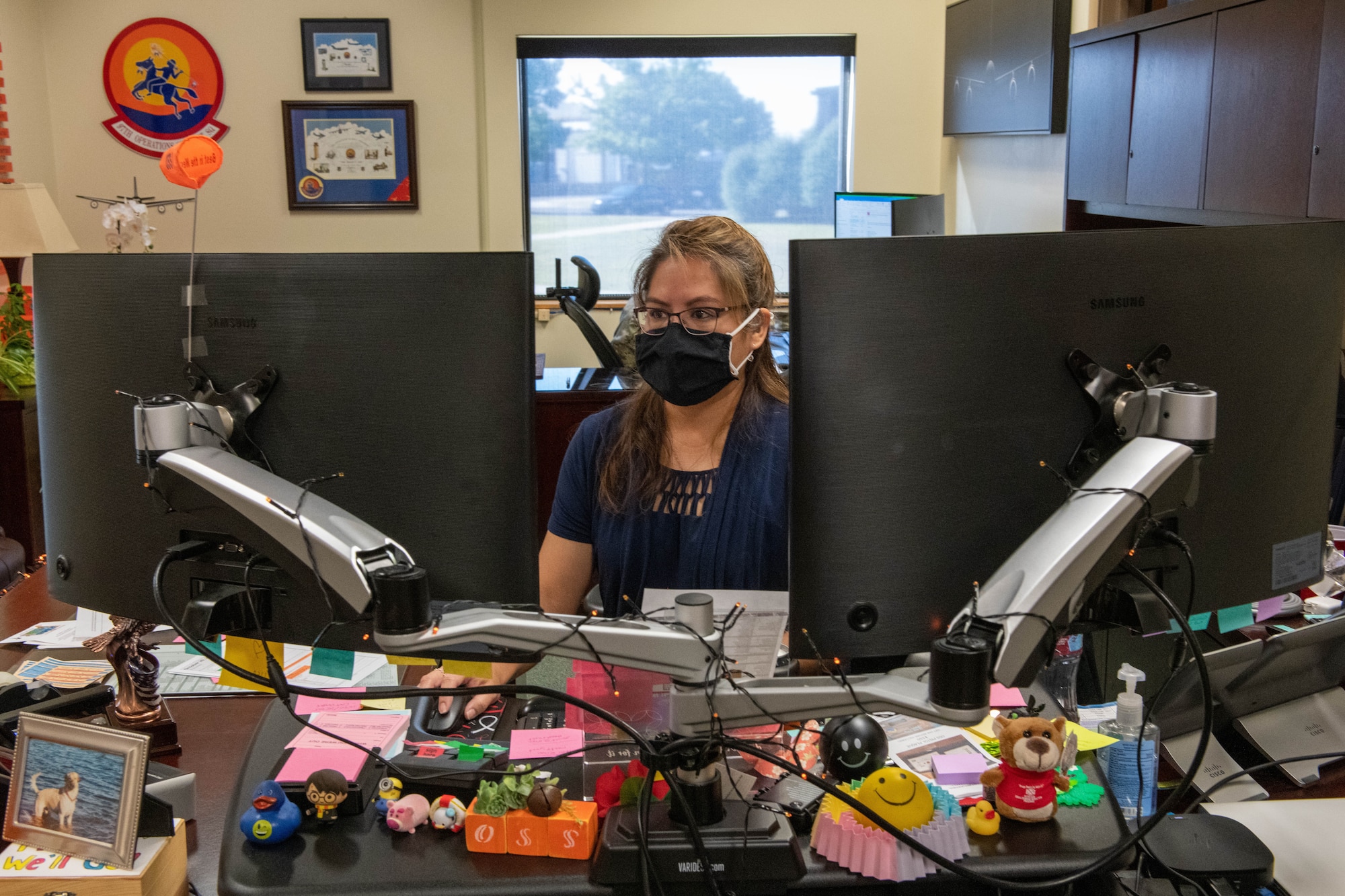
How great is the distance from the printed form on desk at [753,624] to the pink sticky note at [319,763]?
0.37 m

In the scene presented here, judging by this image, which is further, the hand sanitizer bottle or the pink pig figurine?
the hand sanitizer bottle

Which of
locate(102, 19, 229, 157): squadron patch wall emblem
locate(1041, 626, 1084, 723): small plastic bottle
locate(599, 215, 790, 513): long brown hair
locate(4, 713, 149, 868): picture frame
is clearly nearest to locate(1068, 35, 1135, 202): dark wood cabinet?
locate(599, 215, 790, 513): long brown hair

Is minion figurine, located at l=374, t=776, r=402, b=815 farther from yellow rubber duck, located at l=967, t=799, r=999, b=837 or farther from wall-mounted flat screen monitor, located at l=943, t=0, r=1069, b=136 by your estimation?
wall-mounted flat screen monitor, located at l=943, t=0, r=1069, b=136

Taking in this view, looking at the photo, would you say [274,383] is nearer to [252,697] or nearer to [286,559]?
[286,559]

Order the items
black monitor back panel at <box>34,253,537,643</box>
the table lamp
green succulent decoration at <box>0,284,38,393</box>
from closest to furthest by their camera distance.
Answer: black monitor back panel at <box>34,253,537,643</box> < green succulent decoration at <box>0,284,38,393</box> < the table lamp

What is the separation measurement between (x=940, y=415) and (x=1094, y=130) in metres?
2.60

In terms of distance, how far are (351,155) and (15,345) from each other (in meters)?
1.84

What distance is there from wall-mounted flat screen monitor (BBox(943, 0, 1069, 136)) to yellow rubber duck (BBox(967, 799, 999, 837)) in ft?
10.3

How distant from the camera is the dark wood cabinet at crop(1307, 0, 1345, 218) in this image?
6.74 feet

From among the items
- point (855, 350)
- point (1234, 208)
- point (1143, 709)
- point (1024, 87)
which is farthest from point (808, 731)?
point (1024, 87)

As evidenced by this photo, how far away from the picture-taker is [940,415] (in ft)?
2.91

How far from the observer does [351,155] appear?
4.86 metres

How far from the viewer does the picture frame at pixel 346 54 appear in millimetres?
4750

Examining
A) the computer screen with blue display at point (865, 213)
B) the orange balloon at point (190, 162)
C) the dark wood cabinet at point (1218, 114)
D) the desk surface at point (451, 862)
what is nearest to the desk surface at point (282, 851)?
the desk surface at point (451, 862)
